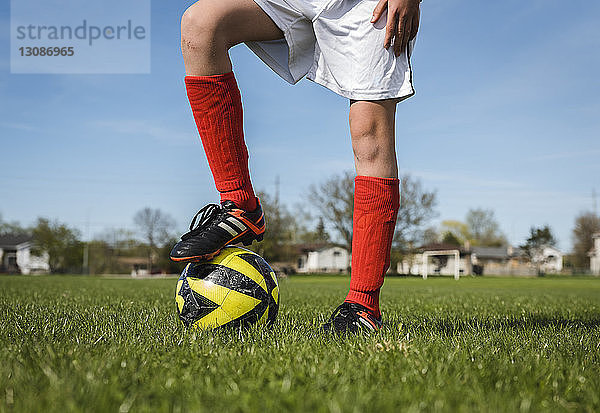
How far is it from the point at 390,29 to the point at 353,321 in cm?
139

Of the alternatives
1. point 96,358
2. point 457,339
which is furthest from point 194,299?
point 457,339

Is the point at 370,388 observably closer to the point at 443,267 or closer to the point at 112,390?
the point at 112,390

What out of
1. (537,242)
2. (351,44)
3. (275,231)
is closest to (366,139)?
(351,44)

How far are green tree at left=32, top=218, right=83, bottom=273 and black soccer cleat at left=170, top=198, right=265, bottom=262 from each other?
61.2 m

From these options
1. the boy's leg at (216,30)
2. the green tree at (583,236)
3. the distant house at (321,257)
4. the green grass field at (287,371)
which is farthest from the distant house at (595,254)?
the boy's leg at (216,30)

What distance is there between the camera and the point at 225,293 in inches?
104

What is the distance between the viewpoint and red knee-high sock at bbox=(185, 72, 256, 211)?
2.56 metres

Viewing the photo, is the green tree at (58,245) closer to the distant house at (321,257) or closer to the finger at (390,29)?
the distant house at (321,257)

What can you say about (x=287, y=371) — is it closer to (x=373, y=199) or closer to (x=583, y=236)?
(x=373, y=199)

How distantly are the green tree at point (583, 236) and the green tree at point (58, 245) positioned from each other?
6580 cm

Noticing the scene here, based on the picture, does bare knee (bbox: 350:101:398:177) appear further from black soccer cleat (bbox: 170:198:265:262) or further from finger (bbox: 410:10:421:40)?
black soccer cleat (bbox: 170:198:265:262)

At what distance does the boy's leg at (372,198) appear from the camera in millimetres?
2613

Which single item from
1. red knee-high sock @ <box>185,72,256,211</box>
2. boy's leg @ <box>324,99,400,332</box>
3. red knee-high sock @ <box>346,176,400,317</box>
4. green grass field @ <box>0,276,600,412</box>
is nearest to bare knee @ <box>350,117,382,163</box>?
boy's leg @ <box>324,99,400,332</box>

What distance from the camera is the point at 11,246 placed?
72812 millimetres
